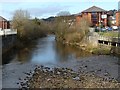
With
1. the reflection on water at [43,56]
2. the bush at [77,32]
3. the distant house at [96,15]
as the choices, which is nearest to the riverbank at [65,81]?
the reflection on water at [43,56]

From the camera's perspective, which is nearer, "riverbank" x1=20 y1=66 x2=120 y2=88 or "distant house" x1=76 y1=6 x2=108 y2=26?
"riverbank" x1=20 y1=66 x2=120 y2=88

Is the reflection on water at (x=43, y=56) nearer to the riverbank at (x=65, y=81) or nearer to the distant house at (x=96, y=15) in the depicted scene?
the riverbank at (x=65, y=81)

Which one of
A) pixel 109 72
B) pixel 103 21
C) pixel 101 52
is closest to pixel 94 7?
pixel 103 21

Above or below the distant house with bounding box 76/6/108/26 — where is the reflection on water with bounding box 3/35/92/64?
below

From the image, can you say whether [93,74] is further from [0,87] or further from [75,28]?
[75,28]

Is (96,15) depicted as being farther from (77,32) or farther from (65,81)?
(65,81)

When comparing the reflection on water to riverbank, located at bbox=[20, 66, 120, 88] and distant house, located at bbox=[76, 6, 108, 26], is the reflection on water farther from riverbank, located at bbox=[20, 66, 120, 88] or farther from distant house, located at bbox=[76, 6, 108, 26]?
distant house, located at bbox=[76, 6, 108, 26]

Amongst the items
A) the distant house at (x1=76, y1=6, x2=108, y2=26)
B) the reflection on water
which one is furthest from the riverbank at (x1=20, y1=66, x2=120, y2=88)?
the distant house at (x1=76, y1=6, x2=108, y2=26)

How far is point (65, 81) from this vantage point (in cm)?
2472

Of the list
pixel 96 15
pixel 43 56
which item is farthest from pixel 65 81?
pixel 96 15

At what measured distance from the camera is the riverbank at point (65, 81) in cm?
2309

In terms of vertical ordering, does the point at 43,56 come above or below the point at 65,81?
below

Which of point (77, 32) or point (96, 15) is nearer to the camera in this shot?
point (77, 32)

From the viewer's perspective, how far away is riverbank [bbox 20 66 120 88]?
2309cm
